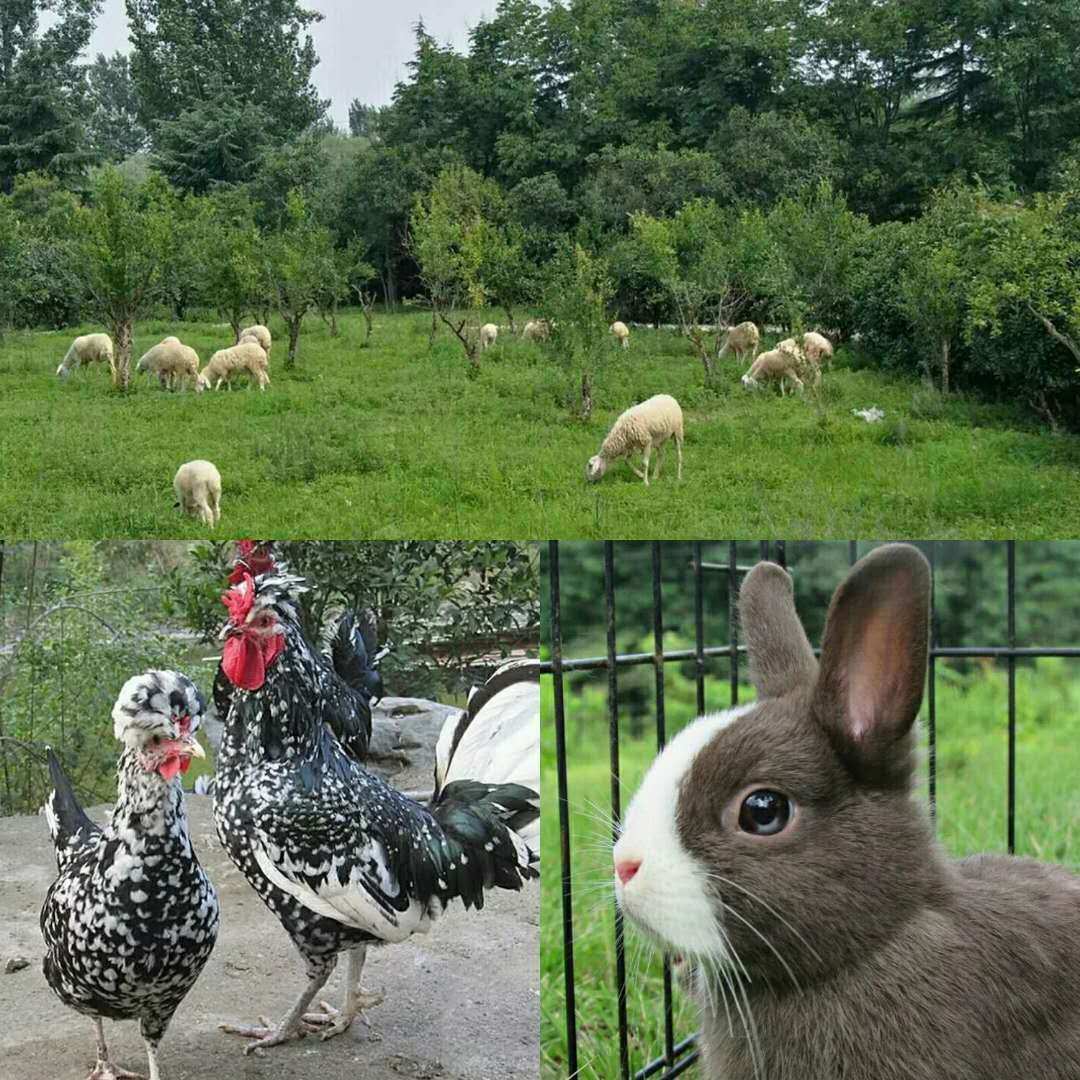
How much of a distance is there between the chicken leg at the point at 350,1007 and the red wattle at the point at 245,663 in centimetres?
56

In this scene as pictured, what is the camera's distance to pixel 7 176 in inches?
700

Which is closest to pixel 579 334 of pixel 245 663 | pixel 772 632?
pixel 245 663

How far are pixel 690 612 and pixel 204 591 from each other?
1.00 m

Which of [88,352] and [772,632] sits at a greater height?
[88,352]

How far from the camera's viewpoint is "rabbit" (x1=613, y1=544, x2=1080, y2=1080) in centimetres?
138

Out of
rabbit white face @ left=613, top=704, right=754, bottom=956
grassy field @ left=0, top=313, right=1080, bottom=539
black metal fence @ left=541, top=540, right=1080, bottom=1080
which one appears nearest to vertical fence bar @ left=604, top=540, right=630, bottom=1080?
black metal fence @ left=541, top=540, right=1080, bottom=1080

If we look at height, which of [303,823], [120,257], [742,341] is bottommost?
[303,823]

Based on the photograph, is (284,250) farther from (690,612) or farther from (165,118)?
(690,612)

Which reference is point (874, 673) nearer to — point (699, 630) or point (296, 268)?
point (699, 630)

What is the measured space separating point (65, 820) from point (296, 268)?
12512 millimetres

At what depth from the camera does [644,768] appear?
2053 mm

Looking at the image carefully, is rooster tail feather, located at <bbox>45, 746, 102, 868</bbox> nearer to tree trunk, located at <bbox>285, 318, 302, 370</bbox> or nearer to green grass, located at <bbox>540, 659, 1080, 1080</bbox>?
green grass, located at <bbox>540, 659, 1080, 1080</bbox>

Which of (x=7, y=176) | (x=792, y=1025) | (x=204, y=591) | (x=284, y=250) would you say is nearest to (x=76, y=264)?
(x=284, y=250)

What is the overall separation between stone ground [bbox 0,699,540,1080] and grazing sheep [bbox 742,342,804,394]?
9966 millimetres
